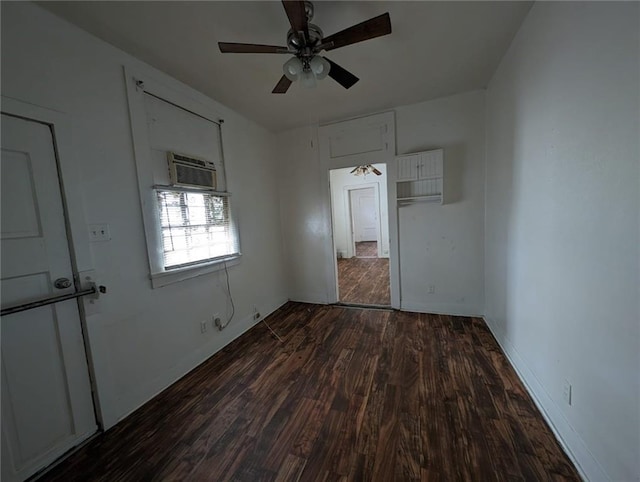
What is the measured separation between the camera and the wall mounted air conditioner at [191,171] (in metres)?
2.16

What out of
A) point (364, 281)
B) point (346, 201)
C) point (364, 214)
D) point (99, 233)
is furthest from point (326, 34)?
point (364, 214)

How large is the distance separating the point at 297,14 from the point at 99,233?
6.14ft

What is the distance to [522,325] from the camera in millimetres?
1945

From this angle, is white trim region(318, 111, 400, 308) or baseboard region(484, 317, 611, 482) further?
white trim region(318, 111, 400, 308)

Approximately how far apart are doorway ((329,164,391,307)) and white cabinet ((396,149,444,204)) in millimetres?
1563

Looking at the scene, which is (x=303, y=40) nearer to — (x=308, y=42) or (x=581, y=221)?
(x=308, y=42)

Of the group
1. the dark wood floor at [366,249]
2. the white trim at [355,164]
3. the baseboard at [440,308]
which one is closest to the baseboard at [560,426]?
the baseboard at [440,308]

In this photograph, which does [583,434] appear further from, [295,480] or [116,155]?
[116,155]

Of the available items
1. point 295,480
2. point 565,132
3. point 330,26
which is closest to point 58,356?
point 295,480

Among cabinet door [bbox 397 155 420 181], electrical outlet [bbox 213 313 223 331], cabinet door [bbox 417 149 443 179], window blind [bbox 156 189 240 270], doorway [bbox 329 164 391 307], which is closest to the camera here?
window blind [bbox 156 189 240 270]

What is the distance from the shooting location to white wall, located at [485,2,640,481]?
3.12 feet

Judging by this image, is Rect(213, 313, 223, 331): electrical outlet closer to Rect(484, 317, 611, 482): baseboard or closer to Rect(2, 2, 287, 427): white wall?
Rect(2, 2, 287, 427): white wall

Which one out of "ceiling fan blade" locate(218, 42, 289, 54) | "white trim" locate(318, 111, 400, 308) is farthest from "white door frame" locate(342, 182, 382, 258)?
"ceiling fan blade" locate(218, 42, 289, 54)

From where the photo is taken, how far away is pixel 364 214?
8938mm
